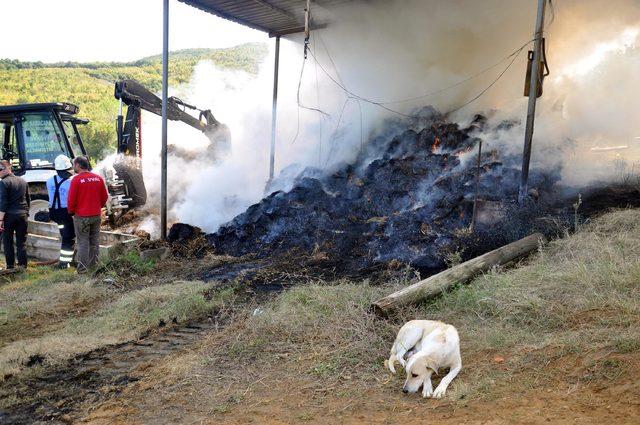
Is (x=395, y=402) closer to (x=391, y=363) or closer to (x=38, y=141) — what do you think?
(x=391, y=363)

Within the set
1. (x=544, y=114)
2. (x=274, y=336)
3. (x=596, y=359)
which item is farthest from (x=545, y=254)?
(x=544, y=114)

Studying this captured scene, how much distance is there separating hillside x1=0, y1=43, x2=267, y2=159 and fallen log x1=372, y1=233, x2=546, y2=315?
965 inches

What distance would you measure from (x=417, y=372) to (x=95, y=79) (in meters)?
48.9

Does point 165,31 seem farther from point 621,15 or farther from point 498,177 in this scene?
point 621,15

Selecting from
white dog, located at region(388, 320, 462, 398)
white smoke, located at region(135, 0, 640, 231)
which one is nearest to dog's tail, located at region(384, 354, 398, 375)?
white dog, located at region(388, 320, 462, 398)

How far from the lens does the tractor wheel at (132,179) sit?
12906 millimetres

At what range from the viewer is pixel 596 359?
11.7ft

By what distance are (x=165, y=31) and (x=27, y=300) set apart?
615 centimetres

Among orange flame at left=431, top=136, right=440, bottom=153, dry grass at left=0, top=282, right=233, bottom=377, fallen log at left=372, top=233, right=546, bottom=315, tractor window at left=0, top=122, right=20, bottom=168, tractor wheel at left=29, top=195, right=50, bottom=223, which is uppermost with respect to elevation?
orange flame at left=431, top=136, right=440, bottom=153

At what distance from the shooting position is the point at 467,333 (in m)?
4.52

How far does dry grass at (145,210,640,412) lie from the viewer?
12.3 ft

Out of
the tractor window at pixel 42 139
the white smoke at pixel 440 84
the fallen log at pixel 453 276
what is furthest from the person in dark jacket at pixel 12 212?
the fallen log at pixel 453 276

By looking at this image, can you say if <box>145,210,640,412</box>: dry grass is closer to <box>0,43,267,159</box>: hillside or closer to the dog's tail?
the dog's tail

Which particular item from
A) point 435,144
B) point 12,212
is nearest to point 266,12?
point 435,144
